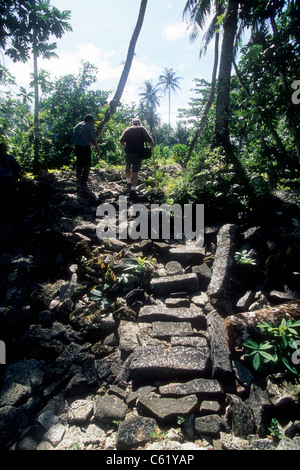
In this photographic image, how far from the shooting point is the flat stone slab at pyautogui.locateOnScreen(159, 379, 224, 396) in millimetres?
2252

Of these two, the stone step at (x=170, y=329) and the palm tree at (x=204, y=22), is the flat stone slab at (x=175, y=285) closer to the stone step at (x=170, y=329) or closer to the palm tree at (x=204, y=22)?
the stone step at (x=170, y=329)

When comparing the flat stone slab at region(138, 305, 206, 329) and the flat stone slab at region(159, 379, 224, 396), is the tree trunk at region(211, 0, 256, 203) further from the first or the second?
the flat stone slab at region(159, 379, 224, 396)

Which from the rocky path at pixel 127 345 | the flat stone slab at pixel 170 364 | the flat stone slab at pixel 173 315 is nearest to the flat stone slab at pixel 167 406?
the rocky path at pixel 127 345

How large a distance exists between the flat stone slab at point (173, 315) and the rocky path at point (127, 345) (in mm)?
14

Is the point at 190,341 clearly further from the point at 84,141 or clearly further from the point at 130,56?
the point at 130,56

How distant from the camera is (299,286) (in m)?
3.02

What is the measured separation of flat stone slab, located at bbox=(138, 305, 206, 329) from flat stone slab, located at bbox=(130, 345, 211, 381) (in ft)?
1.57

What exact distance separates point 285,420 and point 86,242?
3.73m

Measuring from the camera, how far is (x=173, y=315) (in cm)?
316

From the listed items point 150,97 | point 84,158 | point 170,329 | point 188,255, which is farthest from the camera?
point 150,97

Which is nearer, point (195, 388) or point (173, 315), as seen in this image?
point (195, 388)

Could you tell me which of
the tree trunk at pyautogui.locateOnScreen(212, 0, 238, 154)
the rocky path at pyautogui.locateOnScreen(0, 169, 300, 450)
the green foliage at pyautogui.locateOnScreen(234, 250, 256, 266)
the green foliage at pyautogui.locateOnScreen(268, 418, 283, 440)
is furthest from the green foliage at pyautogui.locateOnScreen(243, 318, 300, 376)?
the tree trunk at pyautogui.locateOnScreen(212, 0, 238, 154)

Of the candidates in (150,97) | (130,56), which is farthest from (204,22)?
(150,97)

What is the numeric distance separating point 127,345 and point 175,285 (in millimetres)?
1176
